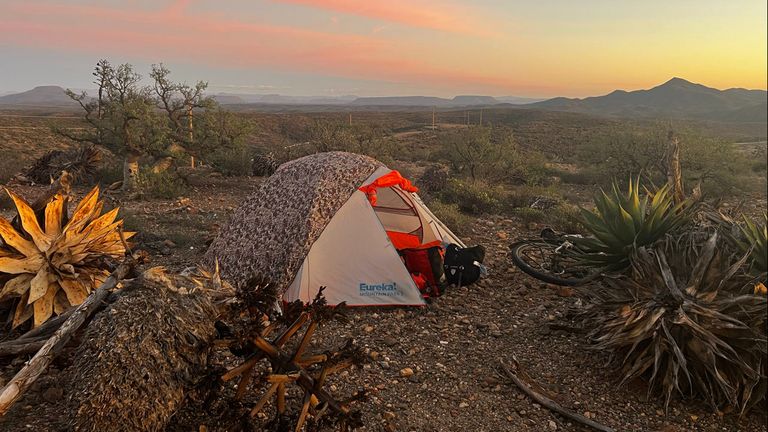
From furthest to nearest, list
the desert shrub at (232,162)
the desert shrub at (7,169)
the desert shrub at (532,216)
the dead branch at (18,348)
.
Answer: the desert shrub at (232,162)
the desert shrub at (7,169)
the desert shrub at (532,216)
the dead branch at (18,348)

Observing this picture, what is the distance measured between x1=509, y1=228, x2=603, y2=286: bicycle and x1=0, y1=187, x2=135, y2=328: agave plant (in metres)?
4.91

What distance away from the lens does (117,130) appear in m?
11.9

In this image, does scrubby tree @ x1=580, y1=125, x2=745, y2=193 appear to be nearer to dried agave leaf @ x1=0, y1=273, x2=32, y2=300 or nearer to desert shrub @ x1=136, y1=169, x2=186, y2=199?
Result: desert shrub @ x1=136, y1=169, x2=186, y2=199

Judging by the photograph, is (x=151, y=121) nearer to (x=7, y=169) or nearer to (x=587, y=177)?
(x=7, y=169)

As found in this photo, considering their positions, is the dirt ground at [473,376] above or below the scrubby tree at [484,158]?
below

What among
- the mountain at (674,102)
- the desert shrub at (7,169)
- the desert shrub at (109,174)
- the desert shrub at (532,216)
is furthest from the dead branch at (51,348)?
the mountain at (674,102)

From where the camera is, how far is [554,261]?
6.58 metres

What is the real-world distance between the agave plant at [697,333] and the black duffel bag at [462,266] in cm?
205

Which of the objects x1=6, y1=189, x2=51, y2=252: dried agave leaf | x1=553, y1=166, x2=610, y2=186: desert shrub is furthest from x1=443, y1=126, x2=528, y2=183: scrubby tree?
x1=6, y1=189, x2=51, y2=252: dried agave leaf

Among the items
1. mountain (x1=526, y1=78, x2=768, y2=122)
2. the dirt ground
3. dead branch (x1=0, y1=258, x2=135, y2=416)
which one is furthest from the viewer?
mountain (x1=526, y1=78, x2=768, y2=122)

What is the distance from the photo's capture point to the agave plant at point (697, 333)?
149 inches

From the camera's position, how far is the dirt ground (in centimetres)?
365

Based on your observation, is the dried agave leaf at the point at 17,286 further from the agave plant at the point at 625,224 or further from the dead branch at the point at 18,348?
the agave plant at the point at 625,224

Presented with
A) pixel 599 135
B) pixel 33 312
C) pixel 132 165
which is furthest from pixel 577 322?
pixel 599 135
